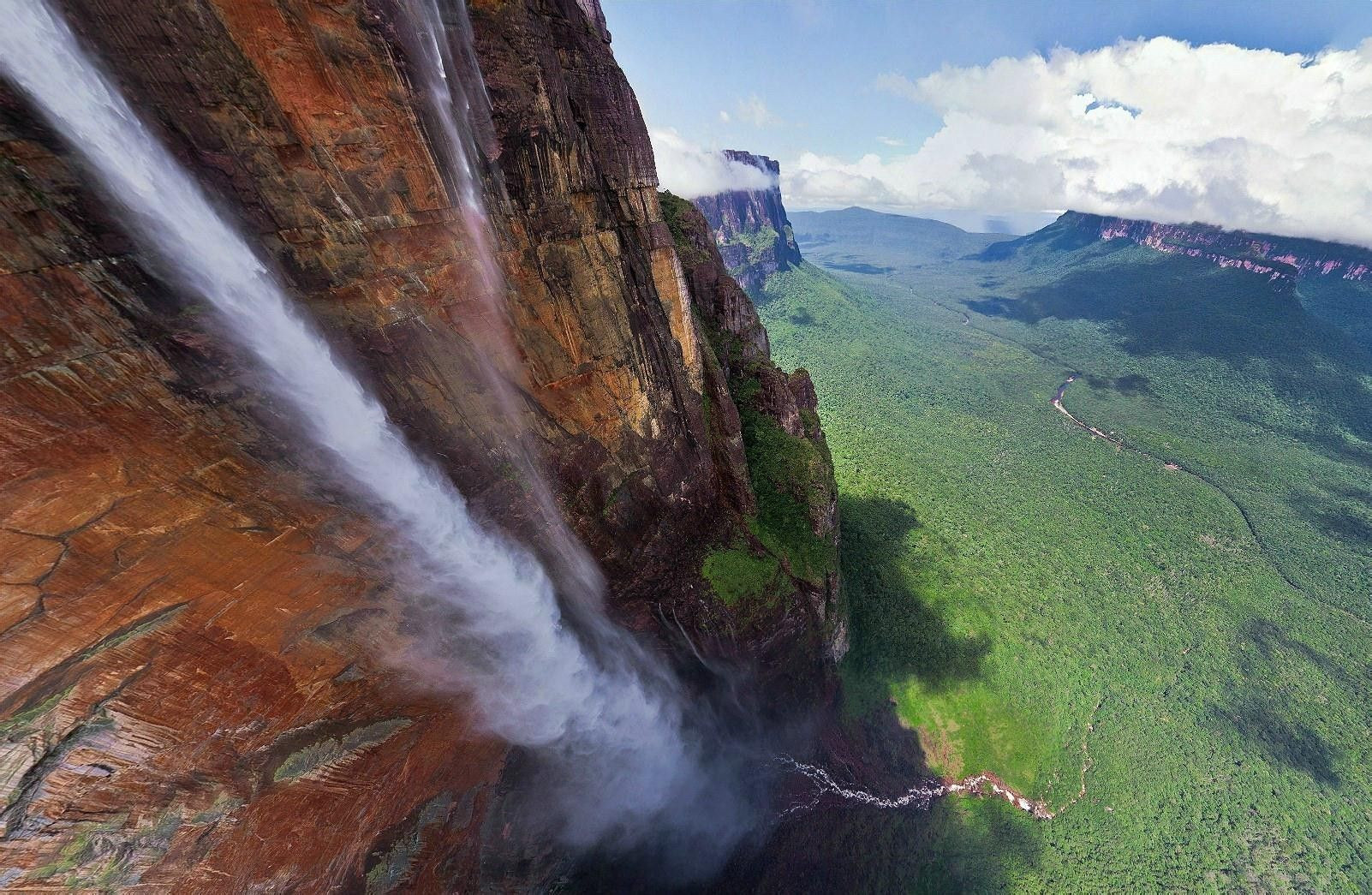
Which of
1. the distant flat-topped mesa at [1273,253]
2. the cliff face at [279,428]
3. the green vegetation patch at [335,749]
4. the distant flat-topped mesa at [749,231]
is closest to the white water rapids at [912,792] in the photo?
the cliff face at [279,428]

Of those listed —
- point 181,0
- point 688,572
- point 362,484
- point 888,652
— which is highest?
point 181,0

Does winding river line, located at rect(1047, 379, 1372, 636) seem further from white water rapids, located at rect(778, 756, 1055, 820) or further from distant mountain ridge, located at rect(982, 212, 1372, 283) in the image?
distant mountain ridge, located at rect(982, 212, 1372, 283)

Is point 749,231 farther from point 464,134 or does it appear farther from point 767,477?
point 464,134

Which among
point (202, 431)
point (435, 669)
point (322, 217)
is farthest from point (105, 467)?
point (435, 669)

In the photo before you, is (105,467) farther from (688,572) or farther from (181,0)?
(688,572)

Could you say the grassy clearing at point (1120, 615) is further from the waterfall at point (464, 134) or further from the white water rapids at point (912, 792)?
the waterfall at point (464, 134)
